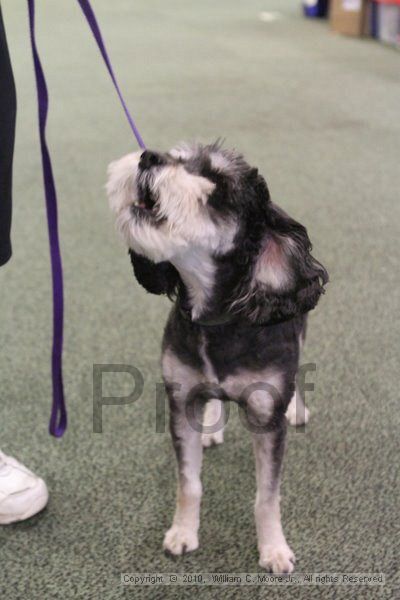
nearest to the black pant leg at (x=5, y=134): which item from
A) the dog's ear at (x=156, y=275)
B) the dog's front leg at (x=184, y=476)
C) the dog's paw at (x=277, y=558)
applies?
the dog's ear at (x=156, y=275)

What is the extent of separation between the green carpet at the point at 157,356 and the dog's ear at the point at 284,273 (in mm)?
609

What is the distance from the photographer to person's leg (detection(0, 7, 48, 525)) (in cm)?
124

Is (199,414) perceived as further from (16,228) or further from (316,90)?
(316,90)

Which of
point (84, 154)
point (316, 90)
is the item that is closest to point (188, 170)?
point (84, 154)

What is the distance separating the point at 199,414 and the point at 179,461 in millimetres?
118

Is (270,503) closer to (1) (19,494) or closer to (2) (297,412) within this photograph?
(2) (297,412)

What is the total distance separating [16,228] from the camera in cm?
292

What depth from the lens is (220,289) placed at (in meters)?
1.22

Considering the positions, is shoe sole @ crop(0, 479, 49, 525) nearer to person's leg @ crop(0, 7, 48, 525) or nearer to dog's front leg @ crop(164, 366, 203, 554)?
person's leg @ crop(0, 7, 48, 525)

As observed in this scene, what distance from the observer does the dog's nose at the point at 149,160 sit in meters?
1.05

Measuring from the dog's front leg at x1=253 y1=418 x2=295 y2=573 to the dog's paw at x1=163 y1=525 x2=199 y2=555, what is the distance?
146 mm

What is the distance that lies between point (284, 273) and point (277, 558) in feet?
2.12

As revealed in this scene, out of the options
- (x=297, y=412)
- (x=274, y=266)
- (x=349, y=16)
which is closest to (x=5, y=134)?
(x=274, y=266)

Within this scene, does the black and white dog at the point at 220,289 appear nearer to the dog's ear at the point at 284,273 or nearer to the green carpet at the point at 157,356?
the dog's ear at the point at 284,273
